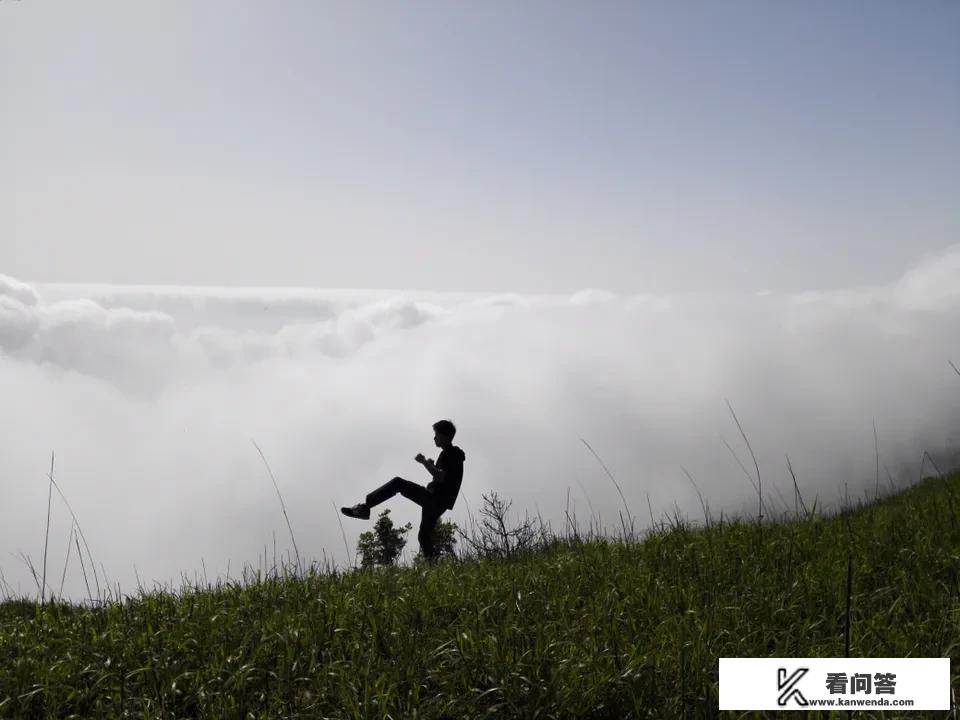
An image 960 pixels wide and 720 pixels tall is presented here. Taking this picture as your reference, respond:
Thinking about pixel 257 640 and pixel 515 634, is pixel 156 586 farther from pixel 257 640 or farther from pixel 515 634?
pixel 515 634

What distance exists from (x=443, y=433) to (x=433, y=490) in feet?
2.63

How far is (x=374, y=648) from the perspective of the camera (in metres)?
4.14

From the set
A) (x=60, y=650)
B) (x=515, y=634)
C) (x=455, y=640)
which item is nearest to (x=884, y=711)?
(x=515, y=634)

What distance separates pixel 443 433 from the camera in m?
9.07

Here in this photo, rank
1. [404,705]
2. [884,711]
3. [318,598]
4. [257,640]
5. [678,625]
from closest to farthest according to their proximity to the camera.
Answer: [884,711] → [404,705] → [678,625] → [257,640] → [318,598]

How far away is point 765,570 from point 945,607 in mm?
1174

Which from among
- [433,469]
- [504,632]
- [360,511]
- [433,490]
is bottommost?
[504,632]

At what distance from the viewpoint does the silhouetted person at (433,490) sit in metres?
8.60

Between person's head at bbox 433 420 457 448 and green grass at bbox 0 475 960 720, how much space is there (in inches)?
126

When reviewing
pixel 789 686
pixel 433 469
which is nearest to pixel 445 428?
pixel 433 469

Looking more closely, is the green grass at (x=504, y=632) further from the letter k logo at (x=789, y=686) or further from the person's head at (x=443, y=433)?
the person's head at (x=443, y=433)

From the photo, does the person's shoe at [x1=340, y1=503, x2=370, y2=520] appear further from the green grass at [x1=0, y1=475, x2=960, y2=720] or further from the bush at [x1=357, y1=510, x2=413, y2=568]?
the bush at [x1=357, y1=510, x2=413, y2=568]

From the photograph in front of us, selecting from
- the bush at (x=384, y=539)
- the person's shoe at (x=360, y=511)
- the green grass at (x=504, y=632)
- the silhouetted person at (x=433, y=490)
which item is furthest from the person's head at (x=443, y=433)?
the bush at (x=384, y=539)

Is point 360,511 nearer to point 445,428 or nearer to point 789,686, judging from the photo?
point 445,428
